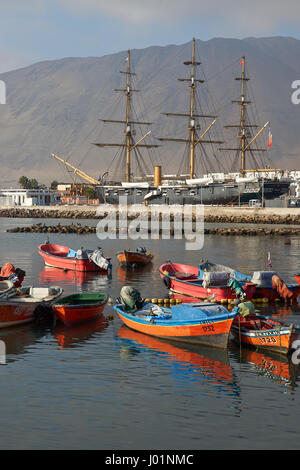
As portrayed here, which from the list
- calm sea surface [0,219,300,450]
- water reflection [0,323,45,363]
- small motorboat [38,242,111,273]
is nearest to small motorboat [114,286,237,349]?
calm sea surface [0,219,300,450]

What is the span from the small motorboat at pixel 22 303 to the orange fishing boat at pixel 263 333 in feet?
30.7

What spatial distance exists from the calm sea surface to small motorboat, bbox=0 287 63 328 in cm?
46

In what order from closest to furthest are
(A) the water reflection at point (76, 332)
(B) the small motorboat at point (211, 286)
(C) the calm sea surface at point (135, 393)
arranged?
(C) the calm sea surface at point (135, 393) → (A) the water reflection at point (76, 332) → (B) the small motorboat at point (211, 286)

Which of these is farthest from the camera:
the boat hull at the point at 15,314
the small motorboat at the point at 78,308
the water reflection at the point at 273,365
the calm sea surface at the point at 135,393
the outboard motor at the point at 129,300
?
the outboard motor at the point at 129,300

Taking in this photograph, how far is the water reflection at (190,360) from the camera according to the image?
65.3 ft

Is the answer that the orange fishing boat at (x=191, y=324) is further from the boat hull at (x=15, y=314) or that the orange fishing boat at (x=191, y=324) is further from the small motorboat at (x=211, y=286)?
the small motorboat at (x=211, y=286)

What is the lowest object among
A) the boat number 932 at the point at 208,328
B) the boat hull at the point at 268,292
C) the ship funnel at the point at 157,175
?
the boat hull at the point at 268,292

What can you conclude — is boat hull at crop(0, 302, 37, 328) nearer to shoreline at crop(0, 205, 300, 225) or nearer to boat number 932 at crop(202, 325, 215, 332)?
boat number 932 at crop(202, 325, 215, 332)

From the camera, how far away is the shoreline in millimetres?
116075

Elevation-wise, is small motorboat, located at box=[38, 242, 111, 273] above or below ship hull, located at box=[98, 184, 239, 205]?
below

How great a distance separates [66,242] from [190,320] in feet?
175

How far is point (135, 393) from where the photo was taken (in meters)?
18.6

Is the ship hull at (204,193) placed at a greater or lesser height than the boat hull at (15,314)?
greater

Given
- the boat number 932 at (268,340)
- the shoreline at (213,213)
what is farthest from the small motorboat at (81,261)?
the shoreline at (213,213)
